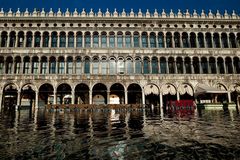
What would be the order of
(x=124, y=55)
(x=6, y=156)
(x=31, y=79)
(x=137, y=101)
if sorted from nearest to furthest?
(x=6, y=156) → (x=31, y=79) → (x=124, y=55) → (x=137, y=101)

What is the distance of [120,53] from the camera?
29.9m

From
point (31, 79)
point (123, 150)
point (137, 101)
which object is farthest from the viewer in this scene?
point (137, 101)

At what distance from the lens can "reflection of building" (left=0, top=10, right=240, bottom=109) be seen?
94.7ft

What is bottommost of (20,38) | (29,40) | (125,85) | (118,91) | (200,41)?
(118,91)

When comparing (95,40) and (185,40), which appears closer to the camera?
(95,40)

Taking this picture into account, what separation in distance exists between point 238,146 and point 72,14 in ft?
103

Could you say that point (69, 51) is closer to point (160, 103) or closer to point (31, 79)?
point (31, 79)

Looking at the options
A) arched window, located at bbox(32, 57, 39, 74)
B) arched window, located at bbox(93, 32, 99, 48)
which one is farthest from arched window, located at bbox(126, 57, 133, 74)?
arched window, located at bbox(32, 57, 39, 74)

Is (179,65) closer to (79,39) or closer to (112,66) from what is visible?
(112,66)

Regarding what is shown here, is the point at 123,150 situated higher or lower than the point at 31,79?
lower

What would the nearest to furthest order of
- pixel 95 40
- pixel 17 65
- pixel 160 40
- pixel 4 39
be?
1. pixel 17 65
2. pixel 4 39
3. pixel 95 40
4. pixel 160 40

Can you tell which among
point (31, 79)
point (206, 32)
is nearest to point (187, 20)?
point (206, 32)

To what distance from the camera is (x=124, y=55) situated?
29969 millimetres

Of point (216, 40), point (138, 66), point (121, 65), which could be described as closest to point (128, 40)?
point (121, 65)
